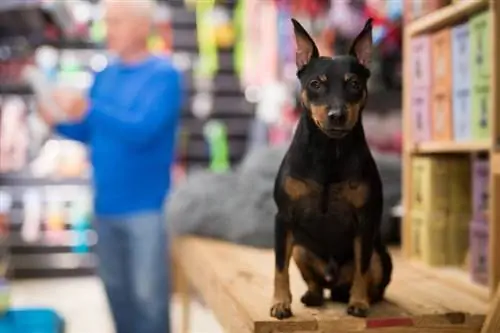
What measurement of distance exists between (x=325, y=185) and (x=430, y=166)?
1.10 meters

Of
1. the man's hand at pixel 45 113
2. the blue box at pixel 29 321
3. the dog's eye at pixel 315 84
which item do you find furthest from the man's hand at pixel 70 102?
the dog's eye at pixel 315 84

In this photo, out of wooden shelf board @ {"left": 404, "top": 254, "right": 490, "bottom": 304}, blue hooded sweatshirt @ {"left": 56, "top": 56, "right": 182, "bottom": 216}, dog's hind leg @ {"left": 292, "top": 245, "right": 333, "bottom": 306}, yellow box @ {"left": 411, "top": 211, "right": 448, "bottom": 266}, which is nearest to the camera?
dog's hind leg @ {"left": 292, "top": 245, "right": 333, "bottom": 306}

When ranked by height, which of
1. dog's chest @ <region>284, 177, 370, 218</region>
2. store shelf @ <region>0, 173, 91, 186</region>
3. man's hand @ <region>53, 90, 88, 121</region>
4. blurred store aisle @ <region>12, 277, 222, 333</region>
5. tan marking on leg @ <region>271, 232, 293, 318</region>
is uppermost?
man's hand @ <region>53, 90, 88, 121</region>

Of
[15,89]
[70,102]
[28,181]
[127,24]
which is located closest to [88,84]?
[15,89]

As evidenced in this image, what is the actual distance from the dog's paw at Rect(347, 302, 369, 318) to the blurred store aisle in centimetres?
171

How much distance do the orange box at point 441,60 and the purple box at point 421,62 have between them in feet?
0.06

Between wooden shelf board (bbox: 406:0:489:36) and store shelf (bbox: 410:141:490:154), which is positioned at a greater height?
wooden shelf board (bbox: 406:0:489:36)

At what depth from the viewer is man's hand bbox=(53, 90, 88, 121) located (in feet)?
7.02

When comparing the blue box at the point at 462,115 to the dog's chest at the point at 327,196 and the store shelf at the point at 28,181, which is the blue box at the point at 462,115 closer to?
the dog's chest at the point at 327,196

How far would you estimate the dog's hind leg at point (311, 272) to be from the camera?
1.58 metres

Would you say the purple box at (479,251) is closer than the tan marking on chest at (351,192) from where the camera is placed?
No

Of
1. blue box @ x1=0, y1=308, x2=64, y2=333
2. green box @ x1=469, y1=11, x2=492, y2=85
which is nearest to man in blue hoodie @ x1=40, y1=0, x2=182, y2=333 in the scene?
blue box @ x1=0, y1=308, x2=64, y2=333

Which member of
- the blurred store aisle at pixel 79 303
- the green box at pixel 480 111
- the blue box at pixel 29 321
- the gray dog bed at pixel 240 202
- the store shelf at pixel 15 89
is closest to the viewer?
the green box at pixel 480 111

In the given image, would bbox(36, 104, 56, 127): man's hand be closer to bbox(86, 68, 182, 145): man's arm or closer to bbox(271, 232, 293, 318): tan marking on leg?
bbox(86, 68, 182, 145): man's arm
